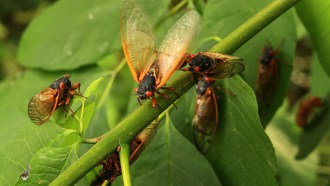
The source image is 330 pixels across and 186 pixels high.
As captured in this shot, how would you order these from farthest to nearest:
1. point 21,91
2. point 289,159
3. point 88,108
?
point 289,159
point 21,91
point 88,108

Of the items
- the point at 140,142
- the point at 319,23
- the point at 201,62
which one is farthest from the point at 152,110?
the point at 319,23

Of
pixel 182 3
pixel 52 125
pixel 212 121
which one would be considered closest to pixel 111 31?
pixel 182 3

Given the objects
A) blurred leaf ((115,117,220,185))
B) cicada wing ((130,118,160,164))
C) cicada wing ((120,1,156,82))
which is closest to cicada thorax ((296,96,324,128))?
blurred leaf ((115,117,220,185))

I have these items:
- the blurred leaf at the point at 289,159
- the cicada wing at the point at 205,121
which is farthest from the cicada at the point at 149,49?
the blurred leaf at the point at 289,159

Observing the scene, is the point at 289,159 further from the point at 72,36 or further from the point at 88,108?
the point at 88,108

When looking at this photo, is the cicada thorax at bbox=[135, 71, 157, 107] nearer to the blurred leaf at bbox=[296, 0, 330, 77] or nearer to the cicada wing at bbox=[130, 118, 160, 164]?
the cicada wing at bbox=[130, 118, 160, 164]

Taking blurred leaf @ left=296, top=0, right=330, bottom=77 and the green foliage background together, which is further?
blurred leaf @ left=296, top=0, right=330, bottom=77

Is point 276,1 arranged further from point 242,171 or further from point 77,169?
point 77,169
